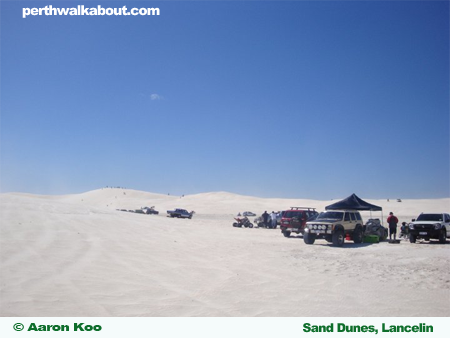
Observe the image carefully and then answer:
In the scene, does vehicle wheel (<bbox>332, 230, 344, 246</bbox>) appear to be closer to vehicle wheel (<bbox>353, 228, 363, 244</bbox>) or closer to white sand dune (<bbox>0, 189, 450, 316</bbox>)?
vehicle wheel (<bbox>353, 228, 363, 244</bbox>)

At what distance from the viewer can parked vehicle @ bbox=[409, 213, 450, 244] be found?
19142 millimetres

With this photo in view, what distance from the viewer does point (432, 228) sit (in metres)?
19.2

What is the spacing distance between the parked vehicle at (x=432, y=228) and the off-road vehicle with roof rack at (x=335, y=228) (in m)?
2.57

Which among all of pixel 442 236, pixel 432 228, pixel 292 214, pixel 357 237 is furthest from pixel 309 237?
pixel 442 236

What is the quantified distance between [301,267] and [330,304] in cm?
416

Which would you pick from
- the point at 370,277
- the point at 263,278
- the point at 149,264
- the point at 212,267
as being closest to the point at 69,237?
the point at 149,264

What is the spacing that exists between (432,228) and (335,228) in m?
5.30

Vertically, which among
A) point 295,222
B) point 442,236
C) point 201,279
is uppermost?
point 295,222

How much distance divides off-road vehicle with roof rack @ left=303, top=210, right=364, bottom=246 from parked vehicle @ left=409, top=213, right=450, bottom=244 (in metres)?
2.57

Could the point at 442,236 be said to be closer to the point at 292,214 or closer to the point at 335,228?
the point at 335,228

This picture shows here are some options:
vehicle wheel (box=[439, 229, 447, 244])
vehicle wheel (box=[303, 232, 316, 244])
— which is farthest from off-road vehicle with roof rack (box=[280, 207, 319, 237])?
vehicle wheel (box=[439, 229, 447, 244])

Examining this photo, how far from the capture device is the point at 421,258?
13.1 m
